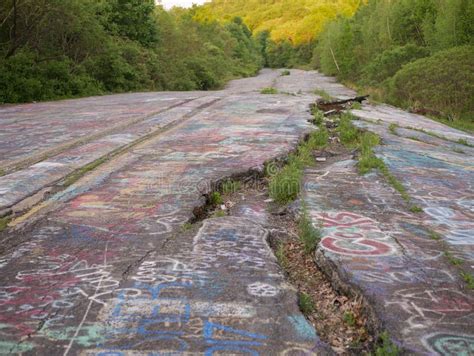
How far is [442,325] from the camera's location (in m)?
2.47

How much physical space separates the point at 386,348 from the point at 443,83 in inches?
649

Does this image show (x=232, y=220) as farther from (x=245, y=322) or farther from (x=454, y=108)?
(x=454, y=108)

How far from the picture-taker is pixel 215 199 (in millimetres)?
4883

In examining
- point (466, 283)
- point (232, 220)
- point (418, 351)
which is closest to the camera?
point (418, 351)

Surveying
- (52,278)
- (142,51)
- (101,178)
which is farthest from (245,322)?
(142,51)

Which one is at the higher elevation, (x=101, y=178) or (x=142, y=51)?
(x=142, y=51)

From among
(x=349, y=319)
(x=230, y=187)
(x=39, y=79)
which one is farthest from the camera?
(x=39, y=79)

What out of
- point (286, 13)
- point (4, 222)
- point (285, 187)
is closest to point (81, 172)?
point (4, 222)

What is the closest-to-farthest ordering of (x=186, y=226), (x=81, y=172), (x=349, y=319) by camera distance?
(x=349, y=319) < (x=186, y=226) < (x=81, y=172)

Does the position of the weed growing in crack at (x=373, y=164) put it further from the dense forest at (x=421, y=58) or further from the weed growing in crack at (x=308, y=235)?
the dense forest at (x=421, y=58)

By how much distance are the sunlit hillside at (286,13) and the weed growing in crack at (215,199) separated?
42.9m

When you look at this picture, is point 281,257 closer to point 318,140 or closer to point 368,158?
point 368,158

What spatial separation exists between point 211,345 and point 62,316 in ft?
2.85

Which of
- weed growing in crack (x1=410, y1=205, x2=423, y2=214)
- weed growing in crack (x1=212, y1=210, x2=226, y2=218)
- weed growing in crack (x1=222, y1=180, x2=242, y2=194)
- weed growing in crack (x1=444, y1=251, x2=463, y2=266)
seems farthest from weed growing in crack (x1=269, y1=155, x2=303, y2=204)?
weed growing in crack (x1=444, y1=251, x2=463, y2=266)
